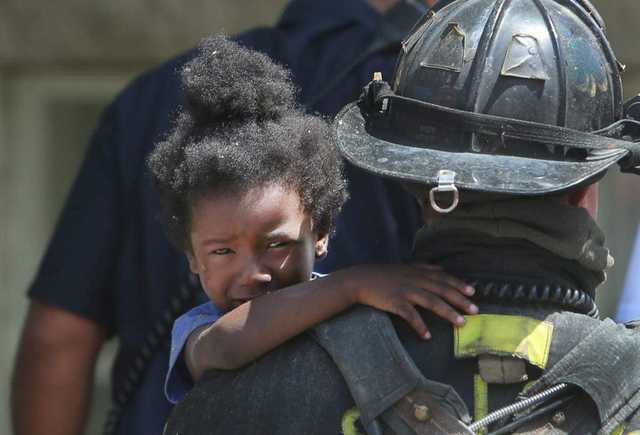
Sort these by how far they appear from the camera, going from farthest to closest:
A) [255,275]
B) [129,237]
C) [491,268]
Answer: [129,237]
[255,275]
[491,268]

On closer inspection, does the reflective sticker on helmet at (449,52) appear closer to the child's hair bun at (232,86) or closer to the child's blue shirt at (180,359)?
the child's hair bun at (232,86)

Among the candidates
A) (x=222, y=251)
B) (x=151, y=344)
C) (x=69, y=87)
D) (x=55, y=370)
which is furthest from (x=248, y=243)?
(x=69, y=87)

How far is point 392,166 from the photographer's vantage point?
232 centimetres

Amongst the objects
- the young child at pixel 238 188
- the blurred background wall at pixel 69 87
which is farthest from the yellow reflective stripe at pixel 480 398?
the blurred background wall at pixel 69 87

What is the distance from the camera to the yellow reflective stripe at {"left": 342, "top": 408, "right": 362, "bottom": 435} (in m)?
2.25

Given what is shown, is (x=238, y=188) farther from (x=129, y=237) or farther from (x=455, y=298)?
(x=129, y=237)

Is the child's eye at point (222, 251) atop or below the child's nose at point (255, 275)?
atop

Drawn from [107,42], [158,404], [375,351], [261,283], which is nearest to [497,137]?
[375,351]

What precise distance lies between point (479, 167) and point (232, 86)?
673 mm

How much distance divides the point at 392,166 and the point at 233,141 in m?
0.54

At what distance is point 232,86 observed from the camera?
277cm

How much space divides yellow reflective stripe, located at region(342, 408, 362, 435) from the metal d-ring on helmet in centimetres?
35

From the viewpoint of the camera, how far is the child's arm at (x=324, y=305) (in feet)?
7.51

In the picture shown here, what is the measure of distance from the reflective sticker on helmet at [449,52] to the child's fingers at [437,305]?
0.38 metres
